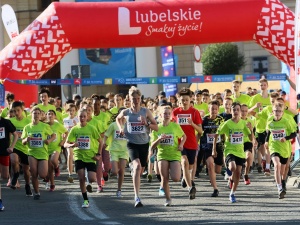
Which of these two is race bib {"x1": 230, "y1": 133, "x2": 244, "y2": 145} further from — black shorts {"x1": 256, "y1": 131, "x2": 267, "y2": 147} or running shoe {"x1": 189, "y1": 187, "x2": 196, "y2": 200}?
black shorts {"x1": 256, "y1": 131, "x2": 267, "y2": 147}

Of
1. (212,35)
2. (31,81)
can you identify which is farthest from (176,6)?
(31,81)

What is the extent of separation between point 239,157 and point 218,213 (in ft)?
6.43

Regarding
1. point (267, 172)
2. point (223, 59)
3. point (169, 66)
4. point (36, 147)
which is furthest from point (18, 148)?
point (223, 59)

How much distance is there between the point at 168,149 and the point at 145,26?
752 centimetres

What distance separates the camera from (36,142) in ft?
54.1

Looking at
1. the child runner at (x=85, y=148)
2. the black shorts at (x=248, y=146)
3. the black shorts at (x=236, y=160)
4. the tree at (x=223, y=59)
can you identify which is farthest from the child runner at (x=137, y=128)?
the tree at (x=223, y=59)

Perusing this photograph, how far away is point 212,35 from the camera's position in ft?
72.9

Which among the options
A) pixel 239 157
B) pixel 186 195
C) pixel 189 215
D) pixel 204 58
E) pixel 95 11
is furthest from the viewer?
pixel 204 58

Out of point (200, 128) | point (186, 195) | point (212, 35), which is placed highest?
point (212, 35)

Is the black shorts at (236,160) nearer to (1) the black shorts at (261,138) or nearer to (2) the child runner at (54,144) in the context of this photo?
(2) the child runner at (54,144)

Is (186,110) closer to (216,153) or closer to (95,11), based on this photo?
(216,153)

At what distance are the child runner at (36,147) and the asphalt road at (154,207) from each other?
42 centimetres

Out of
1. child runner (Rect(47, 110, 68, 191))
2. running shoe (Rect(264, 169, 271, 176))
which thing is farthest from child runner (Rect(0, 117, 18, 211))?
running shoe (Rect(264, 169, 271, 176))

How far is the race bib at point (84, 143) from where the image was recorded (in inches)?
592
